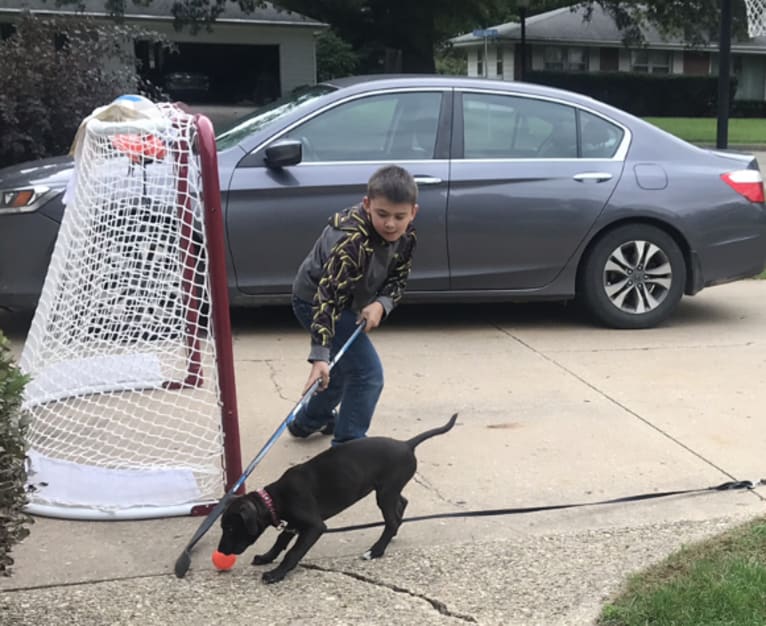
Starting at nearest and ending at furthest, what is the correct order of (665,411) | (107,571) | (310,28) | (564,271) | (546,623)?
(546,623), (107,571), (665,411), (564,271), (310,28)

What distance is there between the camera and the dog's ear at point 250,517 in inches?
126

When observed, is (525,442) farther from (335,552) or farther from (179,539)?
(179,539)

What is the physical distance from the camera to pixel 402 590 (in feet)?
11.0

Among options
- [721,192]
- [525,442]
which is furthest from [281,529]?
[721,192]

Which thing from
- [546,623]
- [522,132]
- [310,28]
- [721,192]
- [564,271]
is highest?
[310,28]

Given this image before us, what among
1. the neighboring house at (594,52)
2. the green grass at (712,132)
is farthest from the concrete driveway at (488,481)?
the neighboring house at (594,52)

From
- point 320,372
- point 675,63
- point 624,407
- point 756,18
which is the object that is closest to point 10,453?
point 320,372

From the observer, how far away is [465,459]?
15.0ft

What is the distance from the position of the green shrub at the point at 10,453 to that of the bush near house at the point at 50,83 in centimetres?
652

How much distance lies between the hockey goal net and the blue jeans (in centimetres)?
54

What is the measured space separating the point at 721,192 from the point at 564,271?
50.2 inches

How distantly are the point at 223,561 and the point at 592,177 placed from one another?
4.27 m

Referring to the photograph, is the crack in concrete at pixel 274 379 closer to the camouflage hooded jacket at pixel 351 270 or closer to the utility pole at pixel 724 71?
the camouflage hooded jacket at pixel 351 270

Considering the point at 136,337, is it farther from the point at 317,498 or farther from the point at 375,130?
the point at 375,130
